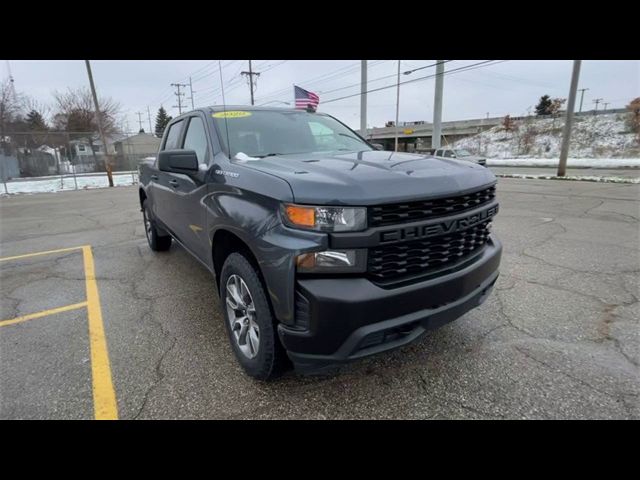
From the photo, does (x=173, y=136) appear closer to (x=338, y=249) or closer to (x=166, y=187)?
(x=166, y=187)

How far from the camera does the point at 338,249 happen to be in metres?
1.87

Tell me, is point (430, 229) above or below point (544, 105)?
below

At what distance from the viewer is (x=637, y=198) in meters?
9.89

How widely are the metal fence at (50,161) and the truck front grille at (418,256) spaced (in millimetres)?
21088

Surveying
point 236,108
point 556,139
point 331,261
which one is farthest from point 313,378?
point 556,139

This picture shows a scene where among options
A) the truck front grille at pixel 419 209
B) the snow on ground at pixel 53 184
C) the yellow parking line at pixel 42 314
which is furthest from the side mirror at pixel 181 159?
the snow on ground at pixel 53 184

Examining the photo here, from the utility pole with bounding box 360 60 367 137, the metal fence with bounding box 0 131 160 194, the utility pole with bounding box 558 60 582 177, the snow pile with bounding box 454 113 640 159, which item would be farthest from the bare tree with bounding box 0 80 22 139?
the snow pile with bounding box 454 113 640 159

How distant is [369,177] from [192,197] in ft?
5.95

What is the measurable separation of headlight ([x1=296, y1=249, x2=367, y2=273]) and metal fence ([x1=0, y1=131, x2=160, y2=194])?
69.0ft

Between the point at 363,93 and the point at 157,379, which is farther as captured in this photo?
the point at 363,93

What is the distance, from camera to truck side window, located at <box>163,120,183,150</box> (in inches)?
159

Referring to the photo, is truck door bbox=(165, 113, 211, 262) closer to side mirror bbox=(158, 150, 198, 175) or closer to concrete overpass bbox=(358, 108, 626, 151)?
side mirror bbox=(158, 150, 198, 175)
